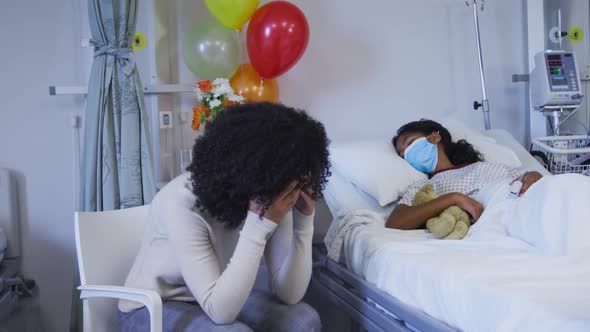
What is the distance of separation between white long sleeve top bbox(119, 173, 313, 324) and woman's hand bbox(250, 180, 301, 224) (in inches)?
0.6

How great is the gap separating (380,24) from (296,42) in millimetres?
781

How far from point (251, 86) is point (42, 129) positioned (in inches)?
39.8

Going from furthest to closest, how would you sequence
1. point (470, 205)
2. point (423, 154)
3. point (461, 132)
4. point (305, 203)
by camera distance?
1. point (461, 132)
2. point (423, 154)
3. point (470, 205)
4. point (305, 203)

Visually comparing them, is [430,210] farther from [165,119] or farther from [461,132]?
[165,119]

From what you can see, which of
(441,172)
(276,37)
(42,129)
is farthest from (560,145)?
(42,129)

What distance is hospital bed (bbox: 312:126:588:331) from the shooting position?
1.36 meters

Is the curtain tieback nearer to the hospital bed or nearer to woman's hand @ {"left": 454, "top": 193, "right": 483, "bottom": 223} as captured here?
the hospital bed

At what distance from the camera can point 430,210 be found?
1.86 m

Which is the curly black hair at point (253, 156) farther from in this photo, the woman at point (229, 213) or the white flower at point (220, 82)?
the white flower at point (220, 82)

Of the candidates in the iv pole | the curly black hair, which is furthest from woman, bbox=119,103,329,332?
the iv pole

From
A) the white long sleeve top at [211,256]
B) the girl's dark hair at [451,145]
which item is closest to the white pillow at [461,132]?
the girl's dark hair at [451,145]

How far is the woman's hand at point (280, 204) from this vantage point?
1.22m

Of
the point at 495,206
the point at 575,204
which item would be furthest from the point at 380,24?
the point at 575,204

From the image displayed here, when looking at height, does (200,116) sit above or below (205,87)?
below
